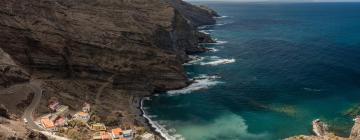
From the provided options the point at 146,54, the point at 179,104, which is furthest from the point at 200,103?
the point at 146,54

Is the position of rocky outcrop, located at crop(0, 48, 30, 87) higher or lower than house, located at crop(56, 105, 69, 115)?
higher

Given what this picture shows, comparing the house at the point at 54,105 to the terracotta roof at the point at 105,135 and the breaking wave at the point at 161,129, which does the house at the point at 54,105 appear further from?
the breaking wave at the point at 161,129

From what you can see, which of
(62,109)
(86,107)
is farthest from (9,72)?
(86,107)

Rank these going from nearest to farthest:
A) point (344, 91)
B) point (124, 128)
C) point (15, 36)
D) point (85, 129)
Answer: point (85, 129)
point (124, 128)
point (15, 36)
point (344, 91)

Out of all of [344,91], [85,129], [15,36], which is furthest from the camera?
[344,91]

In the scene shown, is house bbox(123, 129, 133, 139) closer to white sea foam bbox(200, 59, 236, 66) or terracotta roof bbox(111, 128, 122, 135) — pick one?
terracotta roof bbox(111, 128, 122, 135)

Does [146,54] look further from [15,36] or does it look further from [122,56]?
[15,36]

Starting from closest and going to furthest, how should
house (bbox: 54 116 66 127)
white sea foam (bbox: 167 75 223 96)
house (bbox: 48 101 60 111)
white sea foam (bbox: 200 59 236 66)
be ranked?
1. house (bbox: 54 116 66 127)
2. house (bbox: 48 101 60 111)
3. white sea foam (bbox: 167 75 223 96)
4. white sea foam (bbox: 200 59 236 66)

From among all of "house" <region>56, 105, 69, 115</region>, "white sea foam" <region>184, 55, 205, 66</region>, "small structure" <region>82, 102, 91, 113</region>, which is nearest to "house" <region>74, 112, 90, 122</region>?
"house" <region>56, 105, 69, 115</region>
